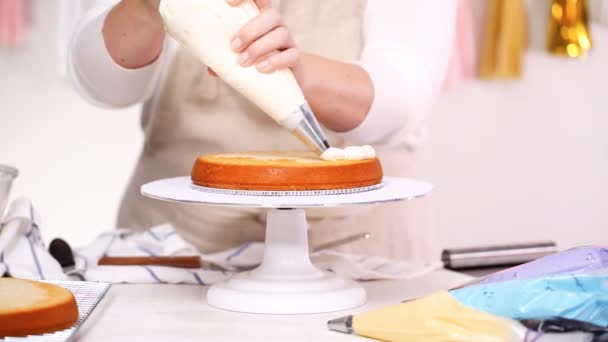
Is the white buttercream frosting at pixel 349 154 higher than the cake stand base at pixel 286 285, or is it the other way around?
the white buttercream frosting at pixel 349 154

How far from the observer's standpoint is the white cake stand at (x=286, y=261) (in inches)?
30.3

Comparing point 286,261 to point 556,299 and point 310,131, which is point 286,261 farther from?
point 556,299

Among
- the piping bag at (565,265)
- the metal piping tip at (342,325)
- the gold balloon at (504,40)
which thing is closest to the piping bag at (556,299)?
the piping bag at (565,265)

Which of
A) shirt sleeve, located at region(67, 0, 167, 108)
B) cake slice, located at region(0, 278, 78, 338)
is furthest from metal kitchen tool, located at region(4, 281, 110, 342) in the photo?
shirt sleeve, located at region(67, 0, 167, 108)

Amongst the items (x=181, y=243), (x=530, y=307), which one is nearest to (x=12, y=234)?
(x=181, y=243)

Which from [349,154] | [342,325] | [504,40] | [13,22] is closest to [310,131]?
[349,154]

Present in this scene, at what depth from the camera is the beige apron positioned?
1.21 m

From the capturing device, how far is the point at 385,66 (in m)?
1.10

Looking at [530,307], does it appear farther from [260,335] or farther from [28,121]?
[28,121]

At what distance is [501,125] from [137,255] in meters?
1.84

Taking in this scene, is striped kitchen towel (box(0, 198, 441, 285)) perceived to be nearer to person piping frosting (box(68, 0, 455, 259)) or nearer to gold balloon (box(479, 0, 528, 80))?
person piping frosting (box(68, 0, 455, 259))

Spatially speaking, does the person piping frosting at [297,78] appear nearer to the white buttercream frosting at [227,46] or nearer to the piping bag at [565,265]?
the white buttercream frosting at [227,46]

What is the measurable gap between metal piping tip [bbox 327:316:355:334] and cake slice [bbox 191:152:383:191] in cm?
11

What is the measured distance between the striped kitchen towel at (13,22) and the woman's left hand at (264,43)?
6.40 feet
